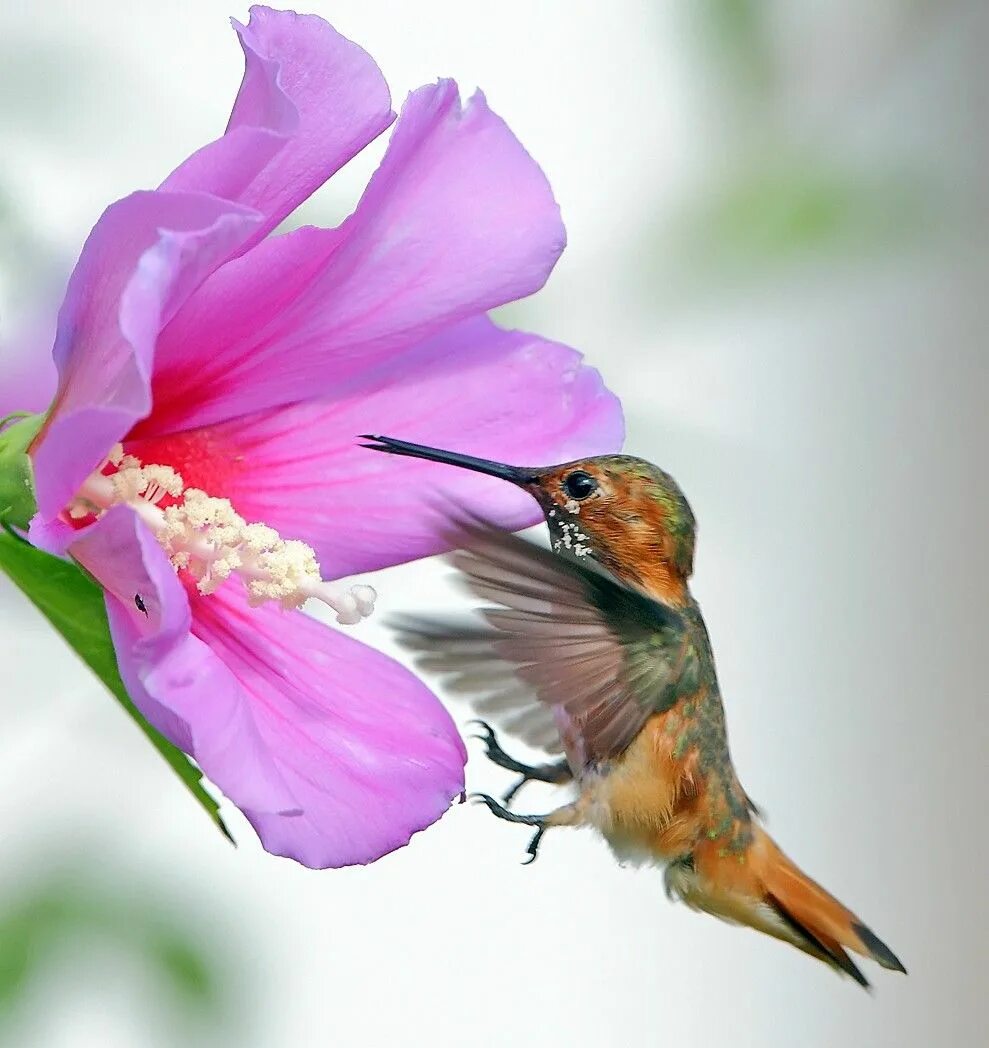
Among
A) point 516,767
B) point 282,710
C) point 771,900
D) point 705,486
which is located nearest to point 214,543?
point 282,710

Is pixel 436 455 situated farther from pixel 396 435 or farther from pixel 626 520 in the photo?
pixel 626 520

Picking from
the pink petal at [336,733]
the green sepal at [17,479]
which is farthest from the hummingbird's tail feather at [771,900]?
the green sepal at [17,479]

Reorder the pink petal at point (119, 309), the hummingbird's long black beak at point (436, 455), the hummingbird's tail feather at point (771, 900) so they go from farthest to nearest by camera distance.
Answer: the hummingbird's tail feather at point (771, 900) → the hummingbird's long black beak at point (436, 455) → the pink petal at point (119, 309)

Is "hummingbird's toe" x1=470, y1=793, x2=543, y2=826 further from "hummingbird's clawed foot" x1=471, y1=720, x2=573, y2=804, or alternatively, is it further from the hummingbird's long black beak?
the hummingbird's long black beak

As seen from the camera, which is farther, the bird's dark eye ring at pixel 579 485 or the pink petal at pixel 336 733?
the bird's dark eye ring at pixel 579 485

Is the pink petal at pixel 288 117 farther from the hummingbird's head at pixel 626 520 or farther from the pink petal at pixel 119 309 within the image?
the hummingbird's head at pixel 626 520

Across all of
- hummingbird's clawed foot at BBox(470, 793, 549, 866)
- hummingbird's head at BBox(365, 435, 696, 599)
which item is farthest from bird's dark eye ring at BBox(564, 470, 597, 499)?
hummingbird's clawed foot at BBox(470, 793, 549, 866)

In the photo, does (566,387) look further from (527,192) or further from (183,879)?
(183,879)
